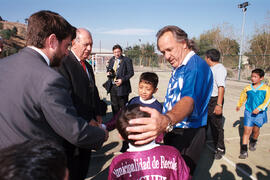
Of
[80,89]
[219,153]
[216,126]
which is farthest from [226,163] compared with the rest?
[80,89]

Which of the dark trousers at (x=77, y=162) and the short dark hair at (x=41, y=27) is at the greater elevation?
the short dark hair at (x=41, y=27)

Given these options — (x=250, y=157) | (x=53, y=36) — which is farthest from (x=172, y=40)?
(x=250, y=157)

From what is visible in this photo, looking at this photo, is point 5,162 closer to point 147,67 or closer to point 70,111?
point 70,111

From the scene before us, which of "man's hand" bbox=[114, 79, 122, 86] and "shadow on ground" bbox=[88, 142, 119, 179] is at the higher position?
"man's hand" bbox=[114, 79, 122, 86]

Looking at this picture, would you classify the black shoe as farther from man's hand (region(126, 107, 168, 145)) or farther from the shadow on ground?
man's hand (region(126, 107, 168, 145))

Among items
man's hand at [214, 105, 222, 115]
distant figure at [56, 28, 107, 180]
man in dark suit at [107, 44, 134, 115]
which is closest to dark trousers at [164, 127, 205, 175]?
distant figure at [56, 28, 107, 180]

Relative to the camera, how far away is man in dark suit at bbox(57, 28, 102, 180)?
227 cm

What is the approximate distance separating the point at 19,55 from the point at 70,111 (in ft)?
1.78

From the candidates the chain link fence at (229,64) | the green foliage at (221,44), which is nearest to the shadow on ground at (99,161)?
the chain link fence at (229,64)

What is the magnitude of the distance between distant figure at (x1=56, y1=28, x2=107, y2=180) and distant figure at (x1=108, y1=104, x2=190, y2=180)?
1.06 metres

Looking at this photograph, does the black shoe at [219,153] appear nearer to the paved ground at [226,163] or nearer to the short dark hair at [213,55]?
the paved ground at [226,163]

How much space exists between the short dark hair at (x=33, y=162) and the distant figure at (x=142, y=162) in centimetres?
65

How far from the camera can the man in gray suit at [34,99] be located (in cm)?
117

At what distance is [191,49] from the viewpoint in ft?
6.89
